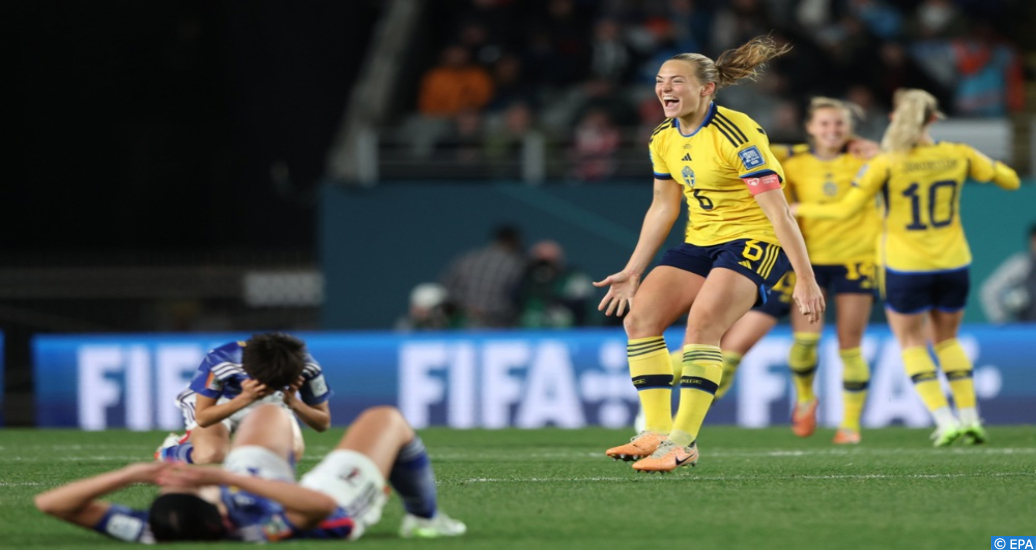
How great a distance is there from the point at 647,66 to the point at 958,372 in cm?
827

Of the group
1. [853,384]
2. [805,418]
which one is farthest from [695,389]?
[805,418]

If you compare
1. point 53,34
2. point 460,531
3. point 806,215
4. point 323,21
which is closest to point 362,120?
point 323,21

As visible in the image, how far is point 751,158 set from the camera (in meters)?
7.31

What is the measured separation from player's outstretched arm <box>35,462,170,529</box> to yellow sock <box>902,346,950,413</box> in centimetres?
608

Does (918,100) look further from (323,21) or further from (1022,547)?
(323,21)

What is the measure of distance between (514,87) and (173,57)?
15.4ft

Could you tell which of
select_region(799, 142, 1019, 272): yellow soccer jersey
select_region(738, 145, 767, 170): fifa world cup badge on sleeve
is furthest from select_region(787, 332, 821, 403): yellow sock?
select_region(738, 145, 767, 170): fifa world cup badge on sleeve

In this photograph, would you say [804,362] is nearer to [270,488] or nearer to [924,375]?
[924,375]

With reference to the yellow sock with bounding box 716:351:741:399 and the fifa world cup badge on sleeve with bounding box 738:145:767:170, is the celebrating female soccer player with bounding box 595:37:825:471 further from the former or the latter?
the yellow sock with bounding box 716:351:741:399

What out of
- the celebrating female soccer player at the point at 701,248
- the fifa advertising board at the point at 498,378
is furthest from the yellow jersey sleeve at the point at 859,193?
the fifa advertising board at the point at 498,378

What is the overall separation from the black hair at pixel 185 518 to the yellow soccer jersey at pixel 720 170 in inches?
120

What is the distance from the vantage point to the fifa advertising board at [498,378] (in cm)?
1377

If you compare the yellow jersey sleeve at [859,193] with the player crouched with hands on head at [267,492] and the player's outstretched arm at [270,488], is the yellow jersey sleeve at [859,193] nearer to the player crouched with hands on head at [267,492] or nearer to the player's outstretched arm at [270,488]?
the player crouched with hands on head at [267,492]

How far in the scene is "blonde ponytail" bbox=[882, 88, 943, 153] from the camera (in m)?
9.91
